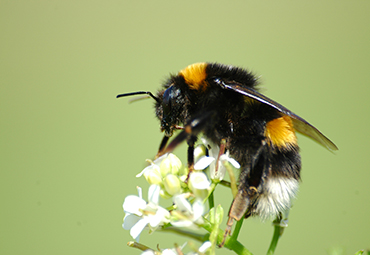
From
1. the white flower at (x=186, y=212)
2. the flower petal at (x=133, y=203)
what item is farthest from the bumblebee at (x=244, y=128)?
the flower petal at (x=133, y=203)

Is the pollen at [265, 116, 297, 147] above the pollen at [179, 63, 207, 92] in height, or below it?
below

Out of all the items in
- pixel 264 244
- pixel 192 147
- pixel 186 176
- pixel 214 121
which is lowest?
pixel 264 244

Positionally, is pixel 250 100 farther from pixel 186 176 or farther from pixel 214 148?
pixel 186 176

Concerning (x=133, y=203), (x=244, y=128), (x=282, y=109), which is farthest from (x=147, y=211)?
(x=282, y=109)

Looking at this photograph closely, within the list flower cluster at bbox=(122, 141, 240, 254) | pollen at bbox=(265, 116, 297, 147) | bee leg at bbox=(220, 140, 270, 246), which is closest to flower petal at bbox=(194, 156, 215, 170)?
flower cluster at bbox=(122, 141, 240, 254)

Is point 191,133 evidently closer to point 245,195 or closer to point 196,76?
point 245,195

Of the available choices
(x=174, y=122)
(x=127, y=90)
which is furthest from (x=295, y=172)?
(x=127, y=90)

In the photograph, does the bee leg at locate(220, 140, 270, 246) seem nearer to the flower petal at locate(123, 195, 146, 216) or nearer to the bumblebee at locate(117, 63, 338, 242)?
the bumblebee at locate(117, 63, 338, 242)
